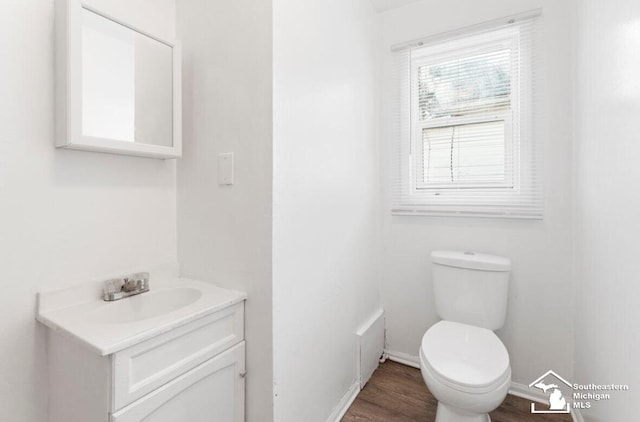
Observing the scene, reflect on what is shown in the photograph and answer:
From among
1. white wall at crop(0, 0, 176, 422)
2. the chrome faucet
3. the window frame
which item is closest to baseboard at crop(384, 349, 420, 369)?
the window frame

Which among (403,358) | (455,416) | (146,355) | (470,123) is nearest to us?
(146,355)

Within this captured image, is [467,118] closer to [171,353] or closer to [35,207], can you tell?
[171,353]

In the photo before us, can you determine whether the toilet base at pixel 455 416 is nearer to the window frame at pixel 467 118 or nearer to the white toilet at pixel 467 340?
the white toilet at pixel 467 340

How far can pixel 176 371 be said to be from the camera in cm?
96

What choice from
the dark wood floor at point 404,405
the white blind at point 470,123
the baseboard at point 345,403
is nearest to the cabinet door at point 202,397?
the baseboard at point 345,403

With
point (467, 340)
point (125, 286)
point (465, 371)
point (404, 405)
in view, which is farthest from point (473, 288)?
point (125, 286)

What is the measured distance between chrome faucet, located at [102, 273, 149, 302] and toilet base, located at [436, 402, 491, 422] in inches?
55.3

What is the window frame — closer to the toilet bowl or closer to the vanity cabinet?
the toilet bowl

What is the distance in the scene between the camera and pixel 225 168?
1.27 metres

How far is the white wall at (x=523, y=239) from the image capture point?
5.34 ft

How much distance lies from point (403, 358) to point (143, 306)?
5.52 feet

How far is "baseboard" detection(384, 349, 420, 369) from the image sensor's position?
2029mm

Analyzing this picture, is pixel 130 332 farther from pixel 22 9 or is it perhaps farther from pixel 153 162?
pixel 22 9

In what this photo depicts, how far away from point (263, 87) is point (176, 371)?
3.40 ft
